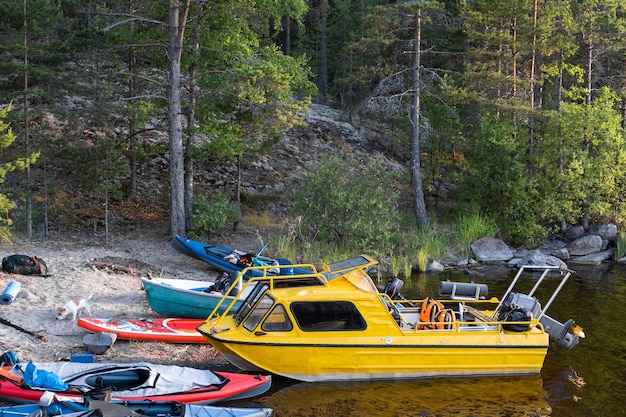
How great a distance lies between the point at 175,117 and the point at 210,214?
3566 mm

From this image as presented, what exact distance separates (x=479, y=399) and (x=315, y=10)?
3843 centimetres

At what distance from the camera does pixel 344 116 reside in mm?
38125

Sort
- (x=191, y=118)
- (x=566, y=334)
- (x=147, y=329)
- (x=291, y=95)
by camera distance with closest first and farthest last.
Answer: (x=566, y=334), (x=147, y=329), (x=191, y=118), (x=291, y=95)

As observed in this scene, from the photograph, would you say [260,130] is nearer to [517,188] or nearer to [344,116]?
[517,188]

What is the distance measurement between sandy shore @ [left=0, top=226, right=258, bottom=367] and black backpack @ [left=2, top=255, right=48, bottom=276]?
18cm

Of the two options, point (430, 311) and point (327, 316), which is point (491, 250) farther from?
point (327, 316)

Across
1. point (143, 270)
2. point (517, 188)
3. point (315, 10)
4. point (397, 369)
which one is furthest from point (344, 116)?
point (397, 369)

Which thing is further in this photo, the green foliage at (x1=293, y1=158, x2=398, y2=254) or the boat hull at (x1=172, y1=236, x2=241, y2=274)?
the green foliage at (x1=293, y1=158, x2=398, y2=254)

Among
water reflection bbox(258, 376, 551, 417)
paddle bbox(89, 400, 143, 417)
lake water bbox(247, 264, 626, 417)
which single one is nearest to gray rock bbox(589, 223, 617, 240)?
lake water bbox(247, 264, 626, 417)

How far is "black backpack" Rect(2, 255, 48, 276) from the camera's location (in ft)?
48.7

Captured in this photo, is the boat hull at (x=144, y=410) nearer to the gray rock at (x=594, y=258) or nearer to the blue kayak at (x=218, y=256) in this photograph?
the blue kayak at (x=218, y=256)

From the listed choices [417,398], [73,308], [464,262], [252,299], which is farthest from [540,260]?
[73,308]

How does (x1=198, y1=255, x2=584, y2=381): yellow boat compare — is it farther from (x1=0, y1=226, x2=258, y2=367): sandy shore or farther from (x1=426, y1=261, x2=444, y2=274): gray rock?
(x1=426, y1=261, x2=444, y2=274): gray rock

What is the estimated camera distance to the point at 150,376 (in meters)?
9.68
